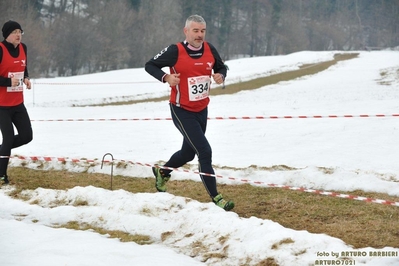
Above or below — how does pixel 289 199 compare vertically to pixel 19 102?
below

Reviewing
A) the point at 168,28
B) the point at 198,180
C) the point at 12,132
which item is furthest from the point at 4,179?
the point at 168,28

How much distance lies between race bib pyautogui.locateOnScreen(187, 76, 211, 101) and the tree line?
176 ft

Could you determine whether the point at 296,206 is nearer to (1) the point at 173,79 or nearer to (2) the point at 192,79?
(2) the point at 192,79

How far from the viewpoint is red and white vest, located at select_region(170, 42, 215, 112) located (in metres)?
6.38

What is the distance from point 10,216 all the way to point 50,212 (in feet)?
1.64

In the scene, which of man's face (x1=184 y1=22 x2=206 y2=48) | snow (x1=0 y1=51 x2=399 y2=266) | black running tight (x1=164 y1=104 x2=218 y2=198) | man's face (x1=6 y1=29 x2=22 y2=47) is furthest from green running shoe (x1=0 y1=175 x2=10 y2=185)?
man's face (x1=184 y1=22 x2=206 y2=48)

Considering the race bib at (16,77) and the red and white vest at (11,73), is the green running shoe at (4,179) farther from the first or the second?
the race bib at (16,77)

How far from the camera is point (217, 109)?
2059cm

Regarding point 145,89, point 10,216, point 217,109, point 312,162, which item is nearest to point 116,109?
point 217,109

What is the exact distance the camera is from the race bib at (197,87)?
6434 millimetres

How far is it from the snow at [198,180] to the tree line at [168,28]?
4598cm

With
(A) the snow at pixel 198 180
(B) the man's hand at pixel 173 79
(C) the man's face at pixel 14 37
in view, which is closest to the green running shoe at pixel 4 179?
(A) the snow at pixel 198 180

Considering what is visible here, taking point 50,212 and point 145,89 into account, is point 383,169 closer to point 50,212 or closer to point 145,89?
point 50,212

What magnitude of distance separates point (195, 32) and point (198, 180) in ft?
9.09
